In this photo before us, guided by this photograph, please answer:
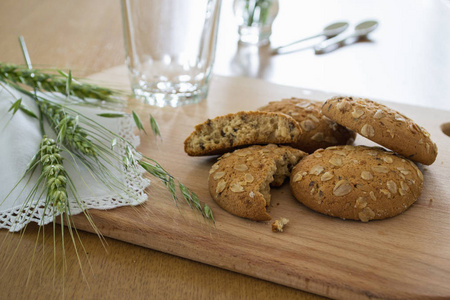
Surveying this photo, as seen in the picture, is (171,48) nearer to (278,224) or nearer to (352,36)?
(278,224)

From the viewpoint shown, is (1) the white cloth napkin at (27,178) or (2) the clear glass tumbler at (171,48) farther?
(2) the clear glass tumbler at (171,48)

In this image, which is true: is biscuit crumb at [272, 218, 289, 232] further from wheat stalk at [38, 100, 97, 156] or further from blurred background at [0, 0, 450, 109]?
blurred background at [0, 0, 450, 109]

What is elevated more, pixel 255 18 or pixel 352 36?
pixel 255 18

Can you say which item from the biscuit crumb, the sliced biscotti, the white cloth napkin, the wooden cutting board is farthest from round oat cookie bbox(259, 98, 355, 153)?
the white cloth napkin

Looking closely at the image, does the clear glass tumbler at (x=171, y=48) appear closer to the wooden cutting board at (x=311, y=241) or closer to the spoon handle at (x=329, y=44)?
the wooden cutting board at (x=311, y=241)

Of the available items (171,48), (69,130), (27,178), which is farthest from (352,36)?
(27,178)

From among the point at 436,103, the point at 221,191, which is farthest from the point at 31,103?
the point at 436,103

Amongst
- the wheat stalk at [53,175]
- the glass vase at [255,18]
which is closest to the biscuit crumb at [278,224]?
the wheat stalk at [53,175]
